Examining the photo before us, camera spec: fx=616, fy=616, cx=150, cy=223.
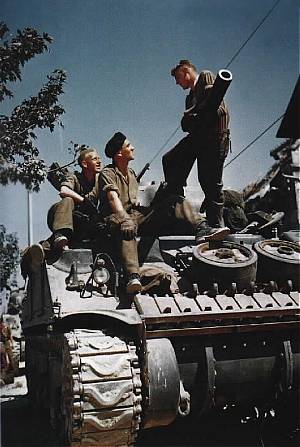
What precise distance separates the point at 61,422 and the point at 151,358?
988 millimetres

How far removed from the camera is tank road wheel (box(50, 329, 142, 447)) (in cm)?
431

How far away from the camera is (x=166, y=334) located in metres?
4.92

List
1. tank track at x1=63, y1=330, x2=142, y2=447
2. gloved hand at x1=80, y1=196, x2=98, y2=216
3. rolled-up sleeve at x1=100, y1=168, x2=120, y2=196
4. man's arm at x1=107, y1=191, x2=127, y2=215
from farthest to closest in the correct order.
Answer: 1. gloved hand at x1=80, y1=196, x2=98, y2=216
2. rolled-up sleeve at x1=100, y1=168, x2=120, y2=196
3. man's arm at x1=107, y1=191, x2=127, y2=215
4. tank track at x1=63, y1=330, x2=142, y2=447

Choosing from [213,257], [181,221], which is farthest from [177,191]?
[213,257]

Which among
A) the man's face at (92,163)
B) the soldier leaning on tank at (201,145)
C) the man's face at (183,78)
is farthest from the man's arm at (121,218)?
the man's face at (183,78)

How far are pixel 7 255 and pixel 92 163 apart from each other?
150 centimetres

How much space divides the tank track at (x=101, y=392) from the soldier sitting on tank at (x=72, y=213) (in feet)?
5.07

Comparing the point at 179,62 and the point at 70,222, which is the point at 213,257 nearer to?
the point at 70,222

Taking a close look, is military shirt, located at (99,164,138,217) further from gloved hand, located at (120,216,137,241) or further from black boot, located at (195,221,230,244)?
black boot, located at (195,221,230,244)

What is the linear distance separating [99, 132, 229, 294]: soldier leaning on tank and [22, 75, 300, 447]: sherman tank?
0.59 feet

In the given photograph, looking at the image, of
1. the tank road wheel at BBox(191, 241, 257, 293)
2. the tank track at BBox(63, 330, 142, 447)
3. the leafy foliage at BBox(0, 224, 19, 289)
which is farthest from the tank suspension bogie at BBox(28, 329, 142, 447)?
the tank road wheel at BBox(191, 241, 257, 293)

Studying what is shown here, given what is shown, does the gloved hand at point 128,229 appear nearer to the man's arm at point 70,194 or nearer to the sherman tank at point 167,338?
the sherman tank at point 167,338

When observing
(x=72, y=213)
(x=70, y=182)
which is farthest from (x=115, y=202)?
(x=70, y=182)

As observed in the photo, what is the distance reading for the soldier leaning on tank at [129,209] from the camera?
567cm
